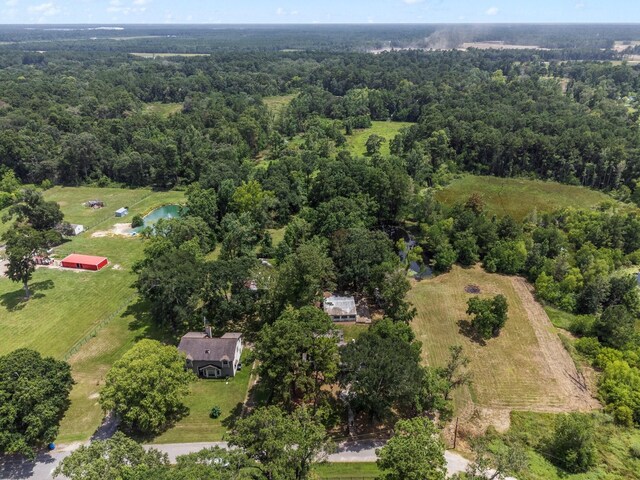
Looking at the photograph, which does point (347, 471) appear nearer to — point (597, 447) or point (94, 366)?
point (597, 447)

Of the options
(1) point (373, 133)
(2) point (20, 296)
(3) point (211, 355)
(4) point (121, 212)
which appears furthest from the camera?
(1) point (373, 133)

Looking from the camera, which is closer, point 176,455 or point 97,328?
point 176,455

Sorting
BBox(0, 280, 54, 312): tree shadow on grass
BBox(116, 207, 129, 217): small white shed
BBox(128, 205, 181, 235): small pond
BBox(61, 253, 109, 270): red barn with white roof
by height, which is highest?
BBox(116, 207, 129, 217): small white shed

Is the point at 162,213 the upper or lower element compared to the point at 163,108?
lower

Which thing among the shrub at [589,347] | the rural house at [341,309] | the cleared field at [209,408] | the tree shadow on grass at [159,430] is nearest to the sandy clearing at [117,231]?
the rural house at [341,309]

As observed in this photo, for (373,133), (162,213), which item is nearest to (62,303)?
(162,213)

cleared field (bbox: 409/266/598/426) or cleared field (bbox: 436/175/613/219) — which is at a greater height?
cleared field (bbox: 436/175/613/219)

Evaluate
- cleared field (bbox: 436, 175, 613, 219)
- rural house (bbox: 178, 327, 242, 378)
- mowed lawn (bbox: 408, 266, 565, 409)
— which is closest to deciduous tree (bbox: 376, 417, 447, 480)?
mowed lawn (bbox: 408, 266, 565, 409)

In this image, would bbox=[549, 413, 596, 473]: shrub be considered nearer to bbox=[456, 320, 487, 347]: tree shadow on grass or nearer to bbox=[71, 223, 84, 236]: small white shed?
bbox=[456, 320, 487, 347]: tree shadow on grass

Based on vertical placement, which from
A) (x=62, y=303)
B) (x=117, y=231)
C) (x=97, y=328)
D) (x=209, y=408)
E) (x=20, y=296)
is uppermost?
(x=117, y=231)
